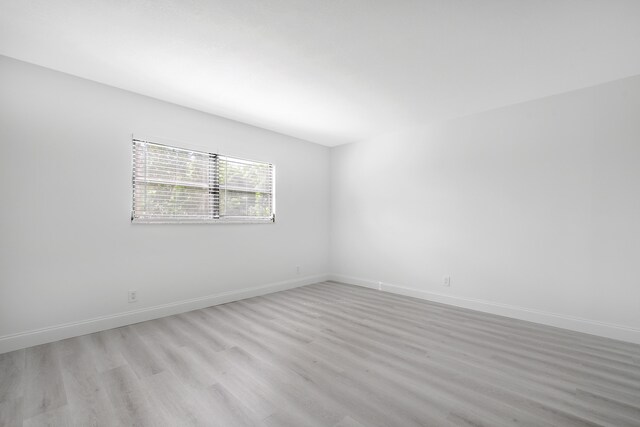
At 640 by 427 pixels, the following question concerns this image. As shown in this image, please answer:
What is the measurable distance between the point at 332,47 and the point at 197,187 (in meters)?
2.37

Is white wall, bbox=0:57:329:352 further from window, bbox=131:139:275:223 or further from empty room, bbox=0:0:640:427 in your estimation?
window, bbox=131:139:275:223

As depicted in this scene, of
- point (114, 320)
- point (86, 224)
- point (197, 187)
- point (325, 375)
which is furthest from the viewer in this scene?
point (197, 187)

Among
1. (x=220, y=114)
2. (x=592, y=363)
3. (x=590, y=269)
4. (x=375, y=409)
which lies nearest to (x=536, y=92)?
(x=590, y=269)

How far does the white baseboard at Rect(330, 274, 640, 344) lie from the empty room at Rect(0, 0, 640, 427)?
0.07 feet

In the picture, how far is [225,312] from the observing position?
350 cm

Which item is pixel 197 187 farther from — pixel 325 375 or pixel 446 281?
pixel 446 281

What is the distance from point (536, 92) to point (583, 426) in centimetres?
304

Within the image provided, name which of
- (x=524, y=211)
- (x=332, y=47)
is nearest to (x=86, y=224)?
(x=332, y=47)

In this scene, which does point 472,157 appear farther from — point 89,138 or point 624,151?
point 89,138

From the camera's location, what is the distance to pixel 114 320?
9.71 feet

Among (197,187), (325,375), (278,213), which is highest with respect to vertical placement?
(197,187)

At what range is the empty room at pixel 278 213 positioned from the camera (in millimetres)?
1875

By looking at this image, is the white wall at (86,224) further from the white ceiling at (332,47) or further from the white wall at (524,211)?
the white wall at (524,211)

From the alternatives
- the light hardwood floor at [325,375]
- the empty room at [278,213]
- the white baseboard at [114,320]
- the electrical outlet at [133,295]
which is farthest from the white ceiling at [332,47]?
the light hardwood floor at [325,375]
